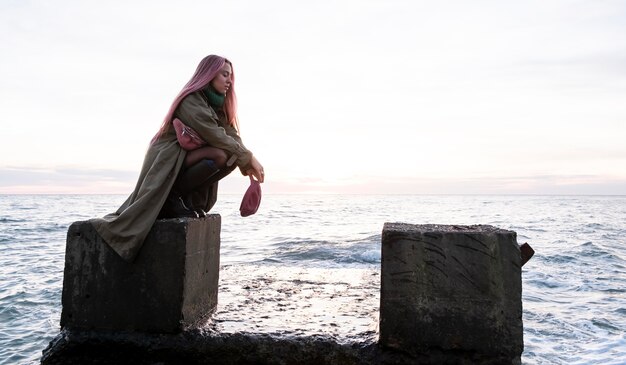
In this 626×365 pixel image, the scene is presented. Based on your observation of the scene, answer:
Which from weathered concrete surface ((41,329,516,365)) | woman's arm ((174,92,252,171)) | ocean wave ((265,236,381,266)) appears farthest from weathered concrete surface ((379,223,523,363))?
ocean wave ((265,236,381,266))

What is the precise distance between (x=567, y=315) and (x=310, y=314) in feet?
16.9

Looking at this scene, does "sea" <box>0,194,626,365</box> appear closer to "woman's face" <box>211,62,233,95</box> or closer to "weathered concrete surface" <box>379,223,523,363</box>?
"weathered concrete surface" <box>379,223,523,363</box>

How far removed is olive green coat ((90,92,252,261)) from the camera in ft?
10.8

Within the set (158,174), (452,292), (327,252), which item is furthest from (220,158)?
(327,252)

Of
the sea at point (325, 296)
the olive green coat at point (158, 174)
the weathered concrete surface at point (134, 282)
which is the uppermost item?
the olive green coat at point (158, 174)

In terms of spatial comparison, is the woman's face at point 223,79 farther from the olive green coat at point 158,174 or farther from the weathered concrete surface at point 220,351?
the weathered concrete surface at point 220,351

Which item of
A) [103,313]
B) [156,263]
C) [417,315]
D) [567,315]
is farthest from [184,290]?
[567,315]

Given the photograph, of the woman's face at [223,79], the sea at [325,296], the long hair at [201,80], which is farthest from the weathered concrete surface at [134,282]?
the woman's face at [223,79]

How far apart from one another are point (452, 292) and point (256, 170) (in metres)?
1.56

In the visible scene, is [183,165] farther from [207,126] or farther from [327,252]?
[327,252]

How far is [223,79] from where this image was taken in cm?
371

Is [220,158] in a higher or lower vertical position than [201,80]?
lower

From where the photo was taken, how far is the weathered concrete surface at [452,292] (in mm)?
3084

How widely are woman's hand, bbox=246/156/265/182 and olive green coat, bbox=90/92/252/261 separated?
0.04 metres
